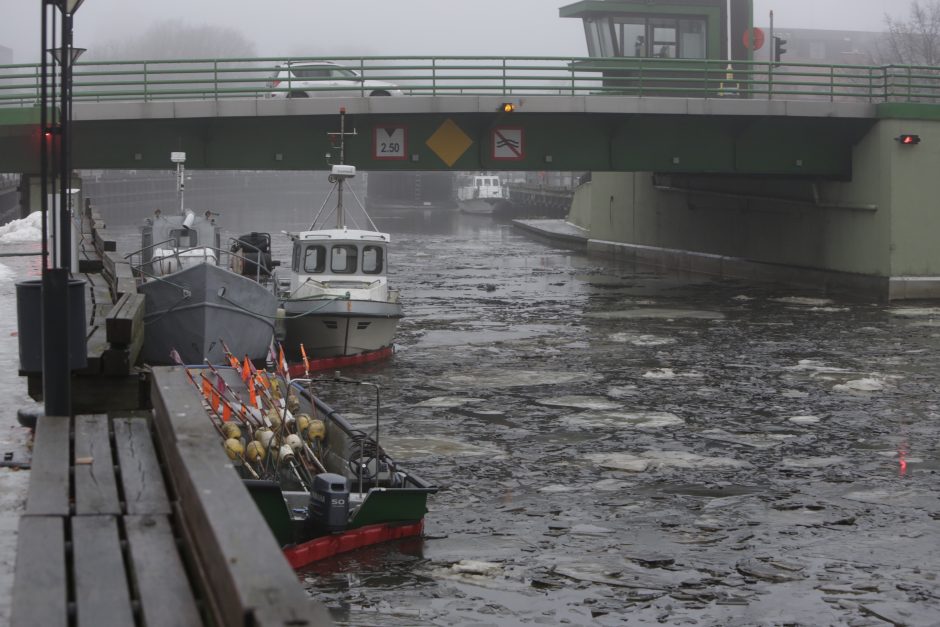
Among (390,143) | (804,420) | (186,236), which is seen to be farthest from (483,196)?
(804,420)

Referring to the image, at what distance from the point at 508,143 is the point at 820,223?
9792 millimetres

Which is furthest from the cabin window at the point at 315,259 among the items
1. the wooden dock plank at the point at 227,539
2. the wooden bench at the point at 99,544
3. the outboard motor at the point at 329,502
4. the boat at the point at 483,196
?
the boat at the point at 483,196

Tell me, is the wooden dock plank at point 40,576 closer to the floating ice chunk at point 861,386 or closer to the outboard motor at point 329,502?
the outboard motor at point 329,502

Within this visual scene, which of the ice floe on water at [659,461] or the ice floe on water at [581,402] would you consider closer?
the ice floe on water at [659,461]

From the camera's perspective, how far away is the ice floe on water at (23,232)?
113ft

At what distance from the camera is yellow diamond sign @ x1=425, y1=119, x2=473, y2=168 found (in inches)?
1369

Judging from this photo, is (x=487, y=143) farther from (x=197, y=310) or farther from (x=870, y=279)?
(x=197, y=310)

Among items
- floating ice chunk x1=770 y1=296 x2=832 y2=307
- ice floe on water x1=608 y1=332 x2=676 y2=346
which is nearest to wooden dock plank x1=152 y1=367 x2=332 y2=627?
ice floe on water x1=608 y1=332 x2=676 y2=346

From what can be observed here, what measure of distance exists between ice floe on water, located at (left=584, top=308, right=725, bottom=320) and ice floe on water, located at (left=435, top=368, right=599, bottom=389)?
9.27 m

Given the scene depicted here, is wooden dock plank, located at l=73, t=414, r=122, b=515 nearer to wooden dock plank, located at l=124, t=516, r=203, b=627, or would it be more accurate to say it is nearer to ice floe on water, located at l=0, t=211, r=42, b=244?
wooden dock plank, located at l=124, t=516, r=203, b=627

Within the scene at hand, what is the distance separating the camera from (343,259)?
87.7 ft

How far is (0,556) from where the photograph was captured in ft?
25.2

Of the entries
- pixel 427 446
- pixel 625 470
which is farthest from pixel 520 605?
pixel 427 446

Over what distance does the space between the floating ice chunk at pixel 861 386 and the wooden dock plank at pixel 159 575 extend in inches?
649
